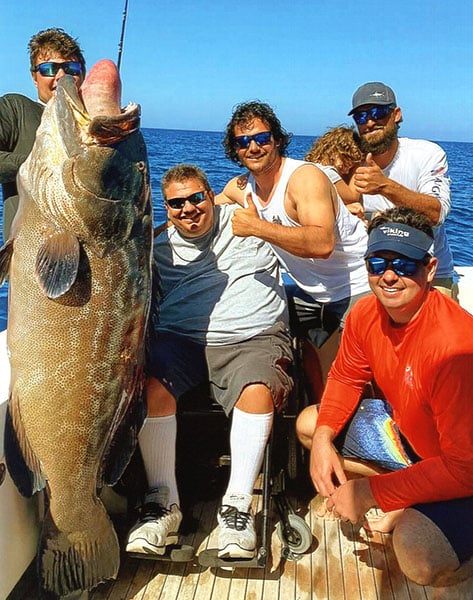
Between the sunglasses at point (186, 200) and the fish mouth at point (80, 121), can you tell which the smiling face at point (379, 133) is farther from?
the fish mouth at point (80, 121)

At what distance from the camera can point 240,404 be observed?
294 centimetres

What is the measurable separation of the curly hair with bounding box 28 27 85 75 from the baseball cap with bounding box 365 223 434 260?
1.95 metres

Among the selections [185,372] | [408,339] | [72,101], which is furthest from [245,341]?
[72,101]

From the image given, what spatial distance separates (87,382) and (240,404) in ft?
2.55

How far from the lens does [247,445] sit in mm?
2912

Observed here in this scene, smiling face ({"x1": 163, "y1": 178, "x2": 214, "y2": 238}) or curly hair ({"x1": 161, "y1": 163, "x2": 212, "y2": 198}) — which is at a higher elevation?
curly hair ({"x1": 161, "y1": 163, "x2": 212, "y2": 198})

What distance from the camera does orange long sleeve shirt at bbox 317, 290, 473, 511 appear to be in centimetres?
244

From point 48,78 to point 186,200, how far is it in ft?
3.40

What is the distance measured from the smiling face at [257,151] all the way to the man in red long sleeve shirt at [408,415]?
0.99 m

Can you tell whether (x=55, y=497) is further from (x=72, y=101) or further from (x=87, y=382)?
(x=72, y=101)

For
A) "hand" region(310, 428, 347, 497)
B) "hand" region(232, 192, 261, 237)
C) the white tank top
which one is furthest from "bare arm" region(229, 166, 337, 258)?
"hand" region(310, 428, 347, 497)

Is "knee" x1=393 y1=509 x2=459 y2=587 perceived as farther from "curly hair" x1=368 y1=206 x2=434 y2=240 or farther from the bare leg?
"curly hair" x1=368 y1=206 x2=434 y2=240

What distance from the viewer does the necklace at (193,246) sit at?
337 cm

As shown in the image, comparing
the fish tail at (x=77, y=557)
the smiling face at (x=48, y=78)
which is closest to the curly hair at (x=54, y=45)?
the smiling face at (x=48, y=78)
